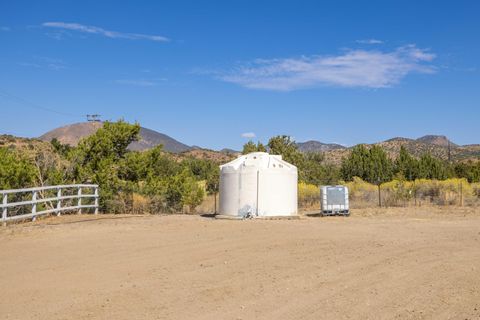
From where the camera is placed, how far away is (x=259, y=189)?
2089 centimetres

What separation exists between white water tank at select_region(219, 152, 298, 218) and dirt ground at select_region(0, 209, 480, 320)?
5.64m

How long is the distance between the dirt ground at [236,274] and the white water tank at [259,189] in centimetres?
564

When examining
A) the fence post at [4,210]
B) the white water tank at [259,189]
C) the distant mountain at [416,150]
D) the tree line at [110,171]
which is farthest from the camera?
the distant mountain at [416,150]

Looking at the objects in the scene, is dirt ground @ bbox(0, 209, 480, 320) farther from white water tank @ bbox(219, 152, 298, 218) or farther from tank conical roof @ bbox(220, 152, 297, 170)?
tank conical roof @ bbox(220, 152, 297, 170)

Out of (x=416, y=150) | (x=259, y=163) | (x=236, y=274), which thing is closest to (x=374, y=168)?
(x=259, y=163)

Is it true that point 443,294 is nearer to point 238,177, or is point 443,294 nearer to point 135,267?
point 135,267

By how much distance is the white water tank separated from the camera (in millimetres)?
20844

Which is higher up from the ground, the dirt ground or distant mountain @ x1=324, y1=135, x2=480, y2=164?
distant mountain @ x1=324, y1=135, x2=480, y2=164

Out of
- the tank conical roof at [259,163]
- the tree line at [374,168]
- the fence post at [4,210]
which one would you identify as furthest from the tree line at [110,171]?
the tree line at [374,168]

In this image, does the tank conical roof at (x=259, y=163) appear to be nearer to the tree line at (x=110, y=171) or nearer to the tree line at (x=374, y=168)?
the tree line at (x=110, y=171)

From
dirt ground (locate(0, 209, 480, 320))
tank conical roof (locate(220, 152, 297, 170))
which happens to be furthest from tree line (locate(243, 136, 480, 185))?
dirt ground (locate(0, 209, 480, 320))

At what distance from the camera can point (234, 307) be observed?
6.95 metres

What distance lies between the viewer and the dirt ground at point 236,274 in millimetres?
6855

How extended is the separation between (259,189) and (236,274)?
39.4ft
